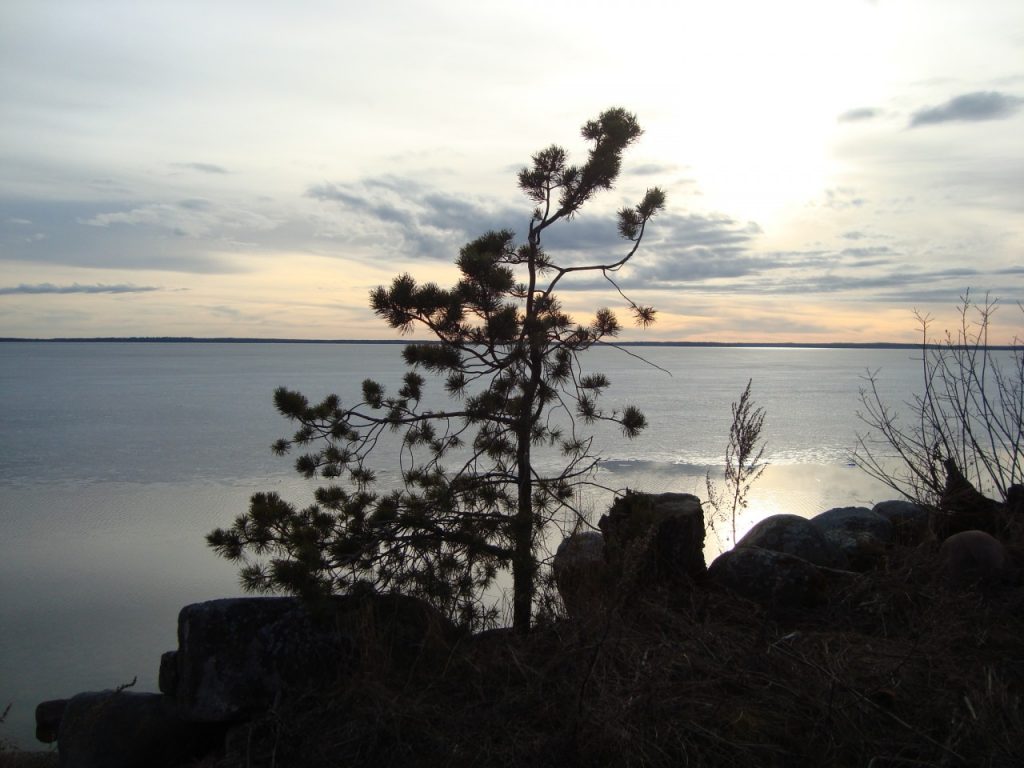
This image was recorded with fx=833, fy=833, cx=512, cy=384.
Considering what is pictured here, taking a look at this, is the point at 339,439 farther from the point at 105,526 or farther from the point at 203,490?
the point at 203,490

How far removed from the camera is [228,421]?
1097 inches

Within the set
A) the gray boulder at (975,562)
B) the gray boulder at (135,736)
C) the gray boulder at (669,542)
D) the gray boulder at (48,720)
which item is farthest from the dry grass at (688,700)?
the gray boulder at (48,720)

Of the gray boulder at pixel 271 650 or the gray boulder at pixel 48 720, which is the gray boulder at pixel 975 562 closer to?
the gray boulder at pixel 271 650

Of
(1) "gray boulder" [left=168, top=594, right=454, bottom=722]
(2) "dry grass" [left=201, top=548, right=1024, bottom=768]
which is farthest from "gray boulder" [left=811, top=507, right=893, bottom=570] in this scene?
(1) "gray boulder" [left=168, top=594, right=454, bottom=722]

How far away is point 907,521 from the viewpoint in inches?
302

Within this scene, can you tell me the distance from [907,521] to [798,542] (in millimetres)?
1628

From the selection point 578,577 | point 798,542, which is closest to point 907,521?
point 798,542

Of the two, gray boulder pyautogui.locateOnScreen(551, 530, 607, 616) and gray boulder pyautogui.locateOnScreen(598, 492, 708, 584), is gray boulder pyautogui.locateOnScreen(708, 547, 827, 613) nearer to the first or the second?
gray boulder pyautogui.locateOnScreen(598, 492, 708, 584)

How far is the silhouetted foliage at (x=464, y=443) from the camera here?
17.4 ft

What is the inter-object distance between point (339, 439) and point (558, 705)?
270cm

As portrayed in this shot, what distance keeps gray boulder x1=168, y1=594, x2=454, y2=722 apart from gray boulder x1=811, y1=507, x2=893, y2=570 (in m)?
3.73

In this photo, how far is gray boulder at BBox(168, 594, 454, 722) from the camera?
186 inches

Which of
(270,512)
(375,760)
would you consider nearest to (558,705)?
(375,760)

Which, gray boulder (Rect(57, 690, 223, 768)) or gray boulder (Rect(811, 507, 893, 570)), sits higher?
gray boulder (Rect(811, 507, 893, 570))
